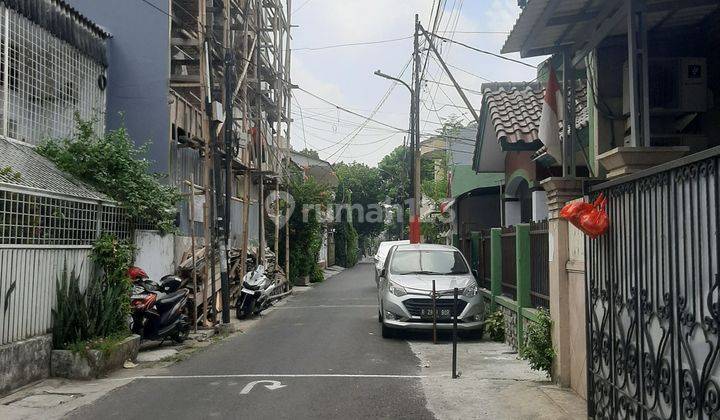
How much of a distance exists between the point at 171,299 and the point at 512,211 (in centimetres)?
831

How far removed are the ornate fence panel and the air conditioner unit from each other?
7.11ft

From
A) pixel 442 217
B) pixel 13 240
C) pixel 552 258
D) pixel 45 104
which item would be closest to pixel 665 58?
pixel 552 258

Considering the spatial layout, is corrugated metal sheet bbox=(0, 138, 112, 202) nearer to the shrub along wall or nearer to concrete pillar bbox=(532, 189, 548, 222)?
the shrub along wall

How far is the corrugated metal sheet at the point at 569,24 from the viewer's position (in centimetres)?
663

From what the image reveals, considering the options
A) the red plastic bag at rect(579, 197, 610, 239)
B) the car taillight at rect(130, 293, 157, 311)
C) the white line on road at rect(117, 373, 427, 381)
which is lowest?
the white line on road at rect(117, 373, 427, 381)

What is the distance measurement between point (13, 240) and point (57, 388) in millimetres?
1838

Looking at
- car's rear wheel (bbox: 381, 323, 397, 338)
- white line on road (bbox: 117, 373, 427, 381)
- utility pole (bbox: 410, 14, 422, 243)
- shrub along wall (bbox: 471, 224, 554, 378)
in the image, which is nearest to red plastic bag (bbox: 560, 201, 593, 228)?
shrub along wall (bbox: 471, 224, 554, 378)

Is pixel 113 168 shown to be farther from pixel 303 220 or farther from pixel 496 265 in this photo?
pixel 303 220

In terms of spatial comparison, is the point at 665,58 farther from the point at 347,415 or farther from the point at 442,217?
the point at 442,217

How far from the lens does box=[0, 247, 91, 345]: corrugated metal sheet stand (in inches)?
310

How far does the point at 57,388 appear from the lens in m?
8.26

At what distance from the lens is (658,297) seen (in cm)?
442

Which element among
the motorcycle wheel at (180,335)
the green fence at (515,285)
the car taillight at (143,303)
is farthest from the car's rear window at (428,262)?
the car taillight at (143,303)

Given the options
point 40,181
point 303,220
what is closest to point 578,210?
point 40,181
